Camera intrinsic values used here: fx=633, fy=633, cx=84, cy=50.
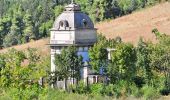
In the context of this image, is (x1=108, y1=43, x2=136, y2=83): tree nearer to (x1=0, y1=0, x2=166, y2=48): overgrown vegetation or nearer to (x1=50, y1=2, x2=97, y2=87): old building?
(x1=50, y1=2, x2=97, y2=87): old building

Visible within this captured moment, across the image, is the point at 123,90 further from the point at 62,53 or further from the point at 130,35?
the point at 130,35

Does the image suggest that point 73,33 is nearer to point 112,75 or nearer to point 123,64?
point 112,75

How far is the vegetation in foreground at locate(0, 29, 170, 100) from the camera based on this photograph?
41781 mm

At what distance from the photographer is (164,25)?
7444 cm

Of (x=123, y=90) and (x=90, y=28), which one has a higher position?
(x=90, y=28)

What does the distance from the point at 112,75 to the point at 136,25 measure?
34.6 meters

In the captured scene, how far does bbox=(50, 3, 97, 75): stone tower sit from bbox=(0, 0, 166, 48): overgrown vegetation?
39953 mm

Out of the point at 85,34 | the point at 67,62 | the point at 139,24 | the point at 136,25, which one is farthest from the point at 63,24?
the point at 139,24

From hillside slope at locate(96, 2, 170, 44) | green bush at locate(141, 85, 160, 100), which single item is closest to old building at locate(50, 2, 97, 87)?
green bush at locate(141, 85, 160, 100)

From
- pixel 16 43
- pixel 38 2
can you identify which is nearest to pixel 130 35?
pixel 16 43

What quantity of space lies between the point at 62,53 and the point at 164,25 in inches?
1277

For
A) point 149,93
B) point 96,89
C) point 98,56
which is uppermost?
point 98,56

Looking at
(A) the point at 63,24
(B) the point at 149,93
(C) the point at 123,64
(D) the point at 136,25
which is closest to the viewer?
(B) the point at 149,93

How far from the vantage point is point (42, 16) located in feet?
318
